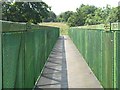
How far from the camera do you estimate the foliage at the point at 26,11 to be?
69.0m

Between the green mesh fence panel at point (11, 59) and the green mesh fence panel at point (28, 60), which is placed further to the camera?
the green mesh fence panel at point (28, 60)

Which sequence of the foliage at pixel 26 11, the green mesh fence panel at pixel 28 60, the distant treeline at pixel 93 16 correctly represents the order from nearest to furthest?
the green mesh fence panel at pixel 28 60 → the distant treeline at pixel 93 16 → the foliage at pixel 26 11

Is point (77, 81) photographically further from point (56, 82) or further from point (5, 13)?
point (5, 13)

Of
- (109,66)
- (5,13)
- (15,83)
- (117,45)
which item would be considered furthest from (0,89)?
(5,13)

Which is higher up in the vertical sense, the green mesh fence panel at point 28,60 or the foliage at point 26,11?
the foliage at point 26,11

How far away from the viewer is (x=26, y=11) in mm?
79000

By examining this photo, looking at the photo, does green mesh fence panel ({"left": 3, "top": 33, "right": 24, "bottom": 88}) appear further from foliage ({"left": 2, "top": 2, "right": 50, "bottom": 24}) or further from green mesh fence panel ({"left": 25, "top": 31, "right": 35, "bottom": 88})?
foliage ({"left": 2, "top": 2, "right": 50, "bottom": 24})

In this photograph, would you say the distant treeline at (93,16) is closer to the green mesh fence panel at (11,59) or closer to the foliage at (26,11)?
the foliage at (26,11)

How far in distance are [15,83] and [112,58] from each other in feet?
10.0

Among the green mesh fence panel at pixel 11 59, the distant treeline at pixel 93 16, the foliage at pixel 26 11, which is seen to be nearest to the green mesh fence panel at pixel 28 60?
the green mesh fence panel at pixel 11 59

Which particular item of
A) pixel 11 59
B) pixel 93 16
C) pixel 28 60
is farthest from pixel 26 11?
pixel 11 59

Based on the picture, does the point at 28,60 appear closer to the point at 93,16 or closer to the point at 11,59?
the point at 11,59

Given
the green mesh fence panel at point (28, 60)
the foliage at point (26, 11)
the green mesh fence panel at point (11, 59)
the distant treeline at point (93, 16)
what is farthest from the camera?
the foliage at point (26, 11)

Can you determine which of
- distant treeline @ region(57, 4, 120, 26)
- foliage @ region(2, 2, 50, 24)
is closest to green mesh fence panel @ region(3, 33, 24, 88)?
distant treeline @ region(57, 4, 120, 26)
